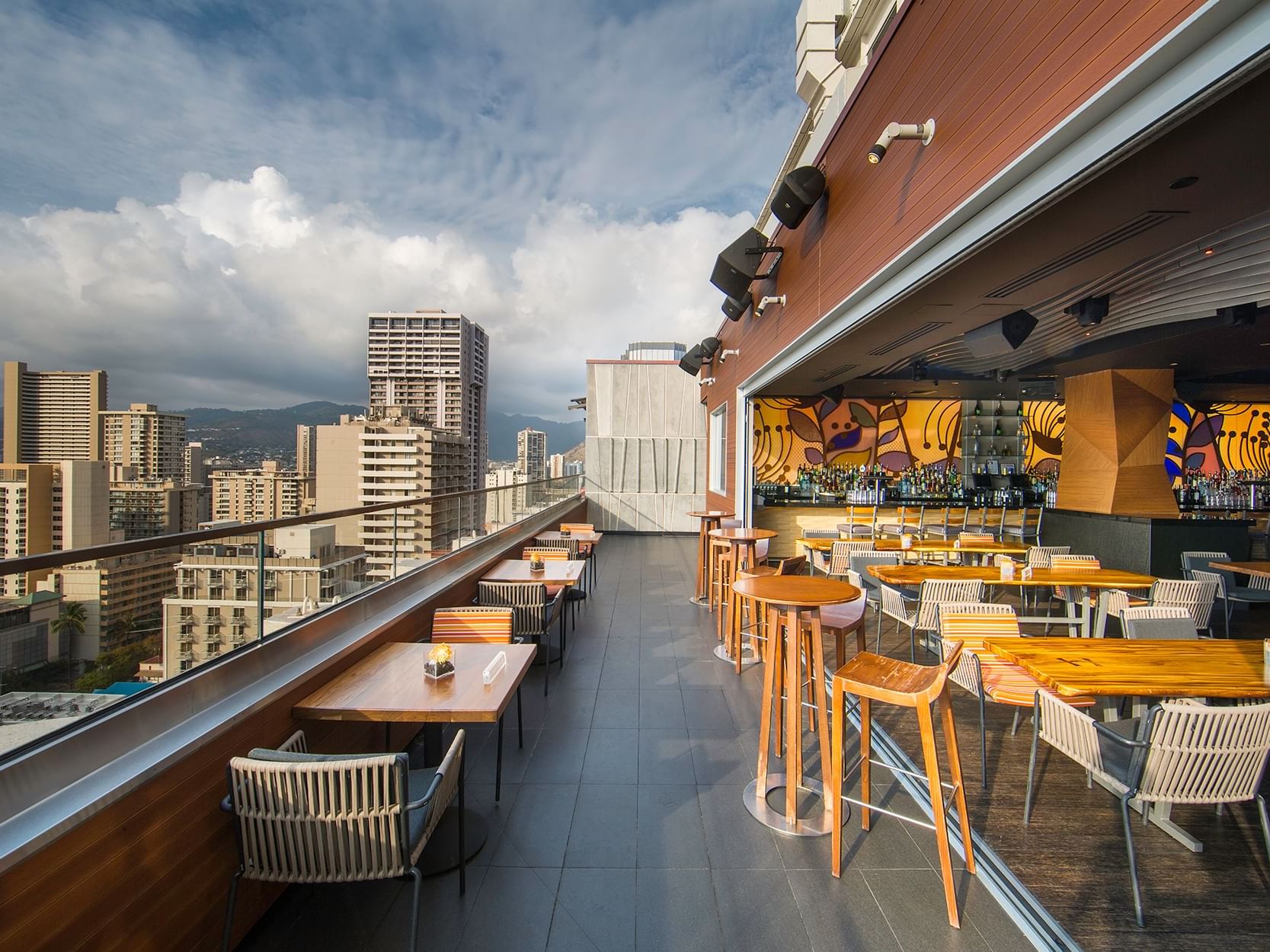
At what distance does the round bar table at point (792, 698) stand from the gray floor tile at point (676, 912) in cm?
56

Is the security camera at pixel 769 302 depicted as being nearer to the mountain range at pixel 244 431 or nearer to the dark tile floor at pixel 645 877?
the dark tile floor at pixel 645 877

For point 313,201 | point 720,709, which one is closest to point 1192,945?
point 720,709

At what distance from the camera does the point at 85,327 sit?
18.7 meters

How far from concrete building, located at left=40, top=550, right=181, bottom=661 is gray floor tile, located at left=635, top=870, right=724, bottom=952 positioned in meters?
1.96

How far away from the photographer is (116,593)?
1732 mm

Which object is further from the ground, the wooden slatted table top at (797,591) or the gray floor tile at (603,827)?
the wooden slatted table top at (797,591)

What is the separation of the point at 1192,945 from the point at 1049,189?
108 inches

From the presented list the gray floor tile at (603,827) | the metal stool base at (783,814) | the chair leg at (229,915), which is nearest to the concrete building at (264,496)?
the chair leg at (229,915)


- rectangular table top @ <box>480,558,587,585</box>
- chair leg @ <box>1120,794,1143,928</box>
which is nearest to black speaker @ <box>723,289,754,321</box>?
rectangular table top @ <box>480,558,587,585</box>

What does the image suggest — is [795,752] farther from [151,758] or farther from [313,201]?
[313,201]

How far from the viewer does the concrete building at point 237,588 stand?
201cm

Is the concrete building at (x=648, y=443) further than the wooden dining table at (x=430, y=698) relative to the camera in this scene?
Yes

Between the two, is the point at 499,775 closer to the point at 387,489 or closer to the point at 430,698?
the point at 430,698

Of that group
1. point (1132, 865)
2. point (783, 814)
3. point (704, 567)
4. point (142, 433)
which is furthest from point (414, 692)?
point (142, 433)
